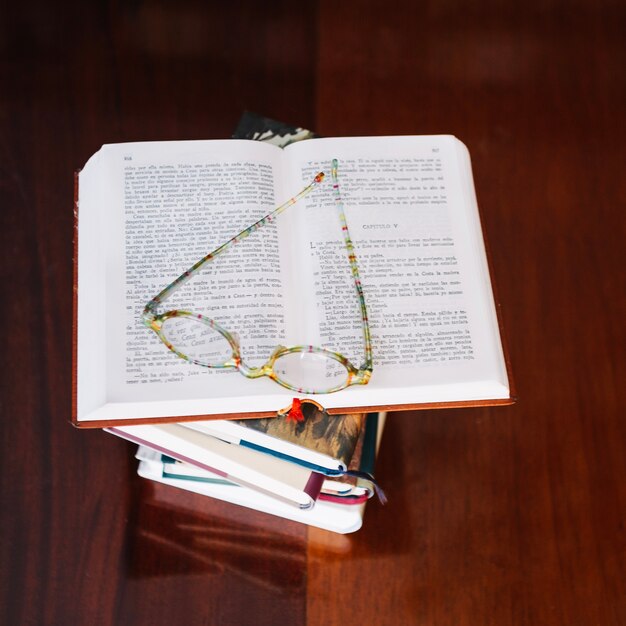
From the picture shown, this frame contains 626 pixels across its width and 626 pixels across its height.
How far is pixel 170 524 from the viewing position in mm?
768

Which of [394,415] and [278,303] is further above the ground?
[278,303]

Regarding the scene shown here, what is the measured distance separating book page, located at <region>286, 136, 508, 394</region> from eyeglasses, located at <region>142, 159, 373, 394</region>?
0.02 meters

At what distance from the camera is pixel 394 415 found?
822 mm

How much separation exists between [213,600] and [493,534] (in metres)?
0.28

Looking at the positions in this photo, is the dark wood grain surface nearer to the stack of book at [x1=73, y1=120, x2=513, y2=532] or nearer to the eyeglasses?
the stack of book at [x1=73, y1=120, x2=513, y2=532]

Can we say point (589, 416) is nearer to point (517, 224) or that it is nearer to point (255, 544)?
point (517, 224)

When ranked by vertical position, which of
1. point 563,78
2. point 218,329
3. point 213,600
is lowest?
point 213,600

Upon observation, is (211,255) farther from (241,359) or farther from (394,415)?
(394,415)

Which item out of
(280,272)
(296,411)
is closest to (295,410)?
(296,411)

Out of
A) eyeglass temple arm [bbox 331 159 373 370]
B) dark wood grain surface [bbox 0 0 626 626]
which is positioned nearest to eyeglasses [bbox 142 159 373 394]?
eyeglass temple arm [bbox 331 159 373 370]

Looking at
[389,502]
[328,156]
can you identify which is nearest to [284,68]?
[328,156]

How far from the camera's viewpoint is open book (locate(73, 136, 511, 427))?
0.67 m

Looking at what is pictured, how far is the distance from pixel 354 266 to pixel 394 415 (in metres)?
0.19

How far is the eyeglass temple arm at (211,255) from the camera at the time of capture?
69 centimetres
